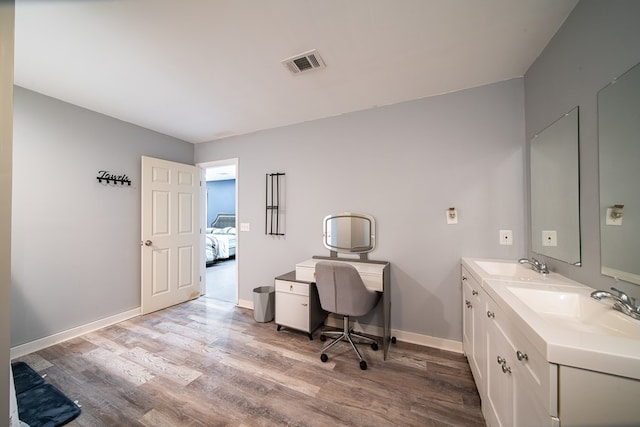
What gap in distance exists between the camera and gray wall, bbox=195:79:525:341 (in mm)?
2061

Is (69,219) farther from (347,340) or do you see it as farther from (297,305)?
(347,340)

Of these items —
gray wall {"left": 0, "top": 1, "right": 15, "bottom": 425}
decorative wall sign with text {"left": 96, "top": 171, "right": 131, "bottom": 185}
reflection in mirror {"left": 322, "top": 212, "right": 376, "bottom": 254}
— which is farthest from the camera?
decorative wall sign with text {"left": 96, "top": 171, "right": 131, "bottom": 185}

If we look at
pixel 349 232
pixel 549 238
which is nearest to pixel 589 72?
pixel 549 238

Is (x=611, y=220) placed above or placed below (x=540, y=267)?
above

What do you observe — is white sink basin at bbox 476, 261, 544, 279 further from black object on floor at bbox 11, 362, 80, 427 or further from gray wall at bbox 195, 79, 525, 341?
black object on floor at bbox 11, 362, 80, 427

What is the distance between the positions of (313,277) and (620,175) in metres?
2.20

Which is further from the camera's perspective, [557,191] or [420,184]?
[420,184]

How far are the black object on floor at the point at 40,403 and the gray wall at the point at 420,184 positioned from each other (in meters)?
2.06

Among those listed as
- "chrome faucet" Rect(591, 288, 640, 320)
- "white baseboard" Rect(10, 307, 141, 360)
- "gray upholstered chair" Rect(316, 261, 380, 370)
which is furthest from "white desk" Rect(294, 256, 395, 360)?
"white baseboard" Rect(10, 307, 141, 360)

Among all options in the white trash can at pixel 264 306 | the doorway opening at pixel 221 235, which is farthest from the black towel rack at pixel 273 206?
the white trash can at pixel 264 306

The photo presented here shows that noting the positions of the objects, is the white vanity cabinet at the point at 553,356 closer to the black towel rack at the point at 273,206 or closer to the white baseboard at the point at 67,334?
the black towel rack at the point at 273,206

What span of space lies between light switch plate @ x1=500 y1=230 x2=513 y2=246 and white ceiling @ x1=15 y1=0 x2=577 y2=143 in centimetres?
139

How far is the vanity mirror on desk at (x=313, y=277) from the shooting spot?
7.91ft

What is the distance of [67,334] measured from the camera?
2.41 meters
